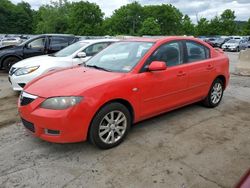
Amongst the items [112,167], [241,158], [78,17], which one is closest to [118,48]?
[112,167]

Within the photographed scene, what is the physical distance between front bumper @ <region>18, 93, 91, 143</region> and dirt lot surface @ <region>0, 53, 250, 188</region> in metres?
0.34

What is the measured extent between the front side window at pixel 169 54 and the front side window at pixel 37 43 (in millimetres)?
7246

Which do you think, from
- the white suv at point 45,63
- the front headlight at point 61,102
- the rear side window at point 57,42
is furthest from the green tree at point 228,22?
the front headlight at point 61,102

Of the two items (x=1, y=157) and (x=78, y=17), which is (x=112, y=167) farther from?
(x=78, y=17)

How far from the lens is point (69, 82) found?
4004 mm

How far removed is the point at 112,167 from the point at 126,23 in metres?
81.9

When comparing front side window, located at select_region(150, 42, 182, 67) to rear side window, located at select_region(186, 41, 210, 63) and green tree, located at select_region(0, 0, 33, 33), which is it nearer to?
rear side window, located at select_region(186, 41, 210, 63)

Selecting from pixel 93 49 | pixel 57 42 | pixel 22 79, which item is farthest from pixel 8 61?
pixel 22 79

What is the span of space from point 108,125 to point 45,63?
3.94 meters

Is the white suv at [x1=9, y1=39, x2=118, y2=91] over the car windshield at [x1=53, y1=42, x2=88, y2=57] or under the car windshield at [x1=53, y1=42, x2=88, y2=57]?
under

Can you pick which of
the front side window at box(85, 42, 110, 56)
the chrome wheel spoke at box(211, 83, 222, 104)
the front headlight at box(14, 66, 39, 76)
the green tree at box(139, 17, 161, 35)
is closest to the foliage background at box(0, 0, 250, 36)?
the green tree at box(139, 17, 161, 35)

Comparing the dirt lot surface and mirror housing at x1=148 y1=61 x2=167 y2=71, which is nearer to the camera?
the dirt lot surface

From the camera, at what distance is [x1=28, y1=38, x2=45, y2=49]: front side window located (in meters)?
10.8

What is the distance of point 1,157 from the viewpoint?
381 centimetres
